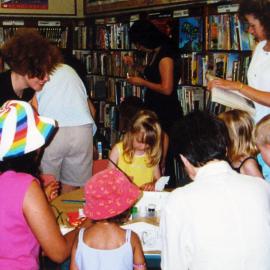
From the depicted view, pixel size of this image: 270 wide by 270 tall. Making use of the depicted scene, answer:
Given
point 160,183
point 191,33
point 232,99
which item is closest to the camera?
point 160,183

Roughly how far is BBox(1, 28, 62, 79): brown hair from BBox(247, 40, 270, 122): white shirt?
116 centimetres

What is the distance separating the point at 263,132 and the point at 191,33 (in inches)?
91.5

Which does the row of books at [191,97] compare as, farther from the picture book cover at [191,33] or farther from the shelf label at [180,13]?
the shelf label at [180,13]

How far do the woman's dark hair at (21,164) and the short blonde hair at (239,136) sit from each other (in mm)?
1074

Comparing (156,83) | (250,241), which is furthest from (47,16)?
(250,241)

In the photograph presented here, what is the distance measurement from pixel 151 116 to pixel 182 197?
154cm

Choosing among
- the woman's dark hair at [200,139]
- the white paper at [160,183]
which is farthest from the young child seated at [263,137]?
the woman's dark hair at [200,139]

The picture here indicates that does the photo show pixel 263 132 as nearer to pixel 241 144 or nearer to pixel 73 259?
pixel 241 144

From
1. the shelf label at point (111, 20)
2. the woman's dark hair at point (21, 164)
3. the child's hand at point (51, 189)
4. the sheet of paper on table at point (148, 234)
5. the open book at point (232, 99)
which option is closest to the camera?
the woman's dark hair at point (21, 164)

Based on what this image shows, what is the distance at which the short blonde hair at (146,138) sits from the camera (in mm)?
3027

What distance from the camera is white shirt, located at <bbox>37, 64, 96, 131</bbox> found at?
303 cm

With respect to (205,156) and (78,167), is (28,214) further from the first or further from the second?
(78,167)

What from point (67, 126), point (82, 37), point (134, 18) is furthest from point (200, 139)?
point (82, 37)

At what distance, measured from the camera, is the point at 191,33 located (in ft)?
14.6
